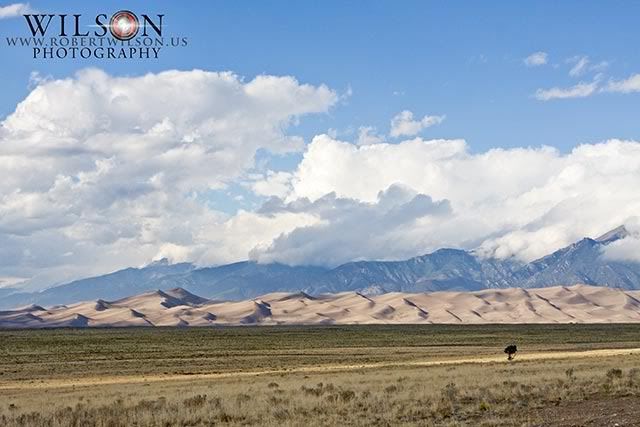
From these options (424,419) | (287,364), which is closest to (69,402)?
(424,419)

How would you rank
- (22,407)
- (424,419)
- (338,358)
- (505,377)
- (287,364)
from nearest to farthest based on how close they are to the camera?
(424,419) < (22,407) < (505,377) < (287,364) < (338,358)

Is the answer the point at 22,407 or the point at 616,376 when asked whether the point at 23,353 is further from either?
the point at 616,376

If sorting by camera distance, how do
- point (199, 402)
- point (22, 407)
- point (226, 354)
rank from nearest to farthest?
point (199, 402) → point (22, 407) → point (226, 354)

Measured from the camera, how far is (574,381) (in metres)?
30.4

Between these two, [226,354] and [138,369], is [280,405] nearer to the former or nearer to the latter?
[138,369]

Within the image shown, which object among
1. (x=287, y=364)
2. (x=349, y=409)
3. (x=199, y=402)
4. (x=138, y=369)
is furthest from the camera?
(x=287, y=364)

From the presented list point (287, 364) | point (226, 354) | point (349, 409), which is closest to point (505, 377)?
point (349, 409)

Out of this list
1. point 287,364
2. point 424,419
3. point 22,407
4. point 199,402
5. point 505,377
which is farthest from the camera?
point 287,364

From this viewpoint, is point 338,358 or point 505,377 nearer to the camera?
point 505,377

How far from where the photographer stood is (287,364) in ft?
210

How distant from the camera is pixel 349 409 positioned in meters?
25.0

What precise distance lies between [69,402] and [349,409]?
12263mm

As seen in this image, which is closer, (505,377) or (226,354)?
(505,377)

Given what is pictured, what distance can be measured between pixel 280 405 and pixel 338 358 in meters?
45.4
